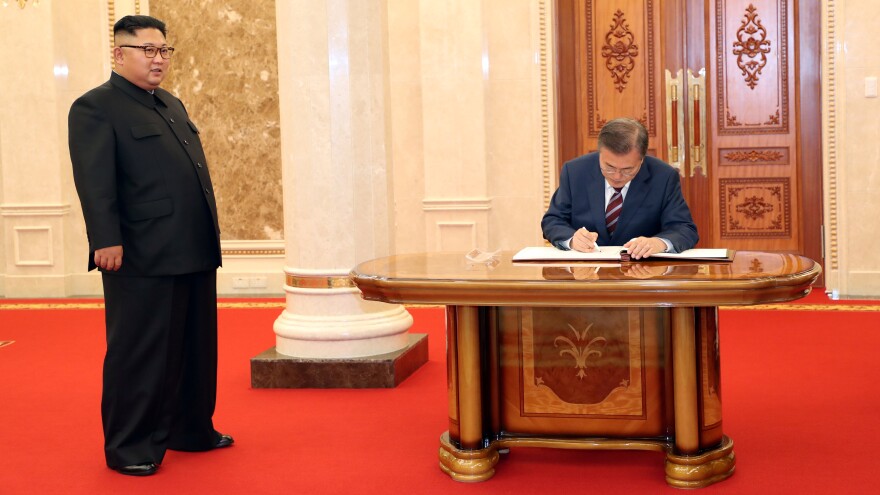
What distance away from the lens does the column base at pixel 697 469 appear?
139 inches

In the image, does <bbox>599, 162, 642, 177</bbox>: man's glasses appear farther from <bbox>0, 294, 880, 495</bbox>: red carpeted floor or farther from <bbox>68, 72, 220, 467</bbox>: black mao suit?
<bbox>68, 72, 220, 467</bbox>: black mao suit

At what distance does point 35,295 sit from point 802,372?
20.0ft

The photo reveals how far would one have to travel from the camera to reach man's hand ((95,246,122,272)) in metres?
3.81

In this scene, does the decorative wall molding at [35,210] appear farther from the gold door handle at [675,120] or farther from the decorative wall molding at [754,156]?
the decorative wall molding at [754,156]

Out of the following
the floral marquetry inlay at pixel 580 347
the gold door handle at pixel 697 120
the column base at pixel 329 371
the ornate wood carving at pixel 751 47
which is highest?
the ornate wood carving at pixel 751 47

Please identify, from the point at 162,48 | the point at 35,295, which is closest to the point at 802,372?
the point at 162,48

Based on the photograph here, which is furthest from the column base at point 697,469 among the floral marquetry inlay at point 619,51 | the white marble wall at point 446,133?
the floral marquetry inlay at point 619,51

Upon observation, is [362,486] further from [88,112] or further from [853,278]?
[853,278]

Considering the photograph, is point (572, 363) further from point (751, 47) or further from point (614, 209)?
point (751, 47)

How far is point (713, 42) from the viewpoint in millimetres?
8062

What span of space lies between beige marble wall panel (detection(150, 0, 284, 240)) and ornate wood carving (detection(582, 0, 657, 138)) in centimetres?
241

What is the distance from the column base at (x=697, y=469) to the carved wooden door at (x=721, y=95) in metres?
4.77

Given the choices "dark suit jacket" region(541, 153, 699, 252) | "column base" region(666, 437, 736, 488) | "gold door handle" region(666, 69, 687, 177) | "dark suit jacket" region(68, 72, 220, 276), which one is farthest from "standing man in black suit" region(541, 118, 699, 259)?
"gold door handle" region(666, 69, 687, 177)

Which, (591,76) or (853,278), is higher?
(591,76)
